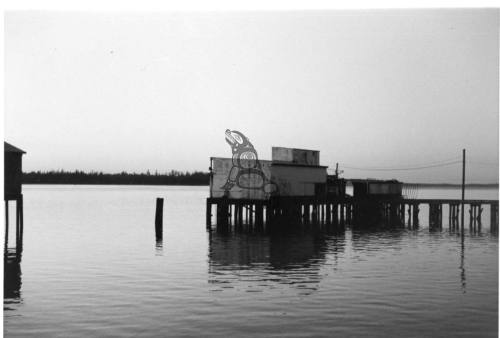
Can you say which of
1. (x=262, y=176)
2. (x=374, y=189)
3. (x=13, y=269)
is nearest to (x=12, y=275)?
(x=13, y=269)

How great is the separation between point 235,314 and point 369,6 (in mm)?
10710

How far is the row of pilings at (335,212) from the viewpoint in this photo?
5431cm

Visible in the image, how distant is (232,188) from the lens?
54.8 metres

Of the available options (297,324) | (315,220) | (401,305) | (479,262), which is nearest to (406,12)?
(401,305)

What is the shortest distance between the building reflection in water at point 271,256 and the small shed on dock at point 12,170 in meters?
12.1

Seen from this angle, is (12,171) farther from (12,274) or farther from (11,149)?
(12,274)

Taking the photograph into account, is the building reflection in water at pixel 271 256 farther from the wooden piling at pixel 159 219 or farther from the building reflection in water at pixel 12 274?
the building reflection in water at pixel 12 274

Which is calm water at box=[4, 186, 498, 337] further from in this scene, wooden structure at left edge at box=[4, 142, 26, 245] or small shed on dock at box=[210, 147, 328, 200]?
small shed on dock at box=[210, 147, 328, 200]

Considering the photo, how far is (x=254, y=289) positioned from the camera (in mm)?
24641

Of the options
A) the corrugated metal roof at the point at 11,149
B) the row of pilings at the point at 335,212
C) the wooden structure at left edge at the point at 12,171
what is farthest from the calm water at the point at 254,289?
the row of pilings at the point at 335,212

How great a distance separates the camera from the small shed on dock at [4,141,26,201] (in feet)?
125

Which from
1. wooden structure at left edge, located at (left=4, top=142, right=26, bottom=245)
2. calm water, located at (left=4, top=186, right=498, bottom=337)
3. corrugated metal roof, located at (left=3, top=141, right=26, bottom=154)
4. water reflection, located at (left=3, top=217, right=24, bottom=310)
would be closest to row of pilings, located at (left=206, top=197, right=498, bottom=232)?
calm water, located at (left=4, top=186, right=498, bottom=337)

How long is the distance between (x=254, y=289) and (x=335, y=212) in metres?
40.6

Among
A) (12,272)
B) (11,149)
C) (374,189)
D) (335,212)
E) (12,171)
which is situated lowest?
(12,272)
